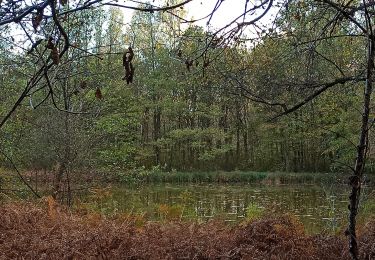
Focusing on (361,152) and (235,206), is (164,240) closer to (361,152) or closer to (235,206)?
(361,152)

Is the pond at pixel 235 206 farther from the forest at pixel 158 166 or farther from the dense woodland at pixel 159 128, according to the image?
the dense woodland at pixel 159 128

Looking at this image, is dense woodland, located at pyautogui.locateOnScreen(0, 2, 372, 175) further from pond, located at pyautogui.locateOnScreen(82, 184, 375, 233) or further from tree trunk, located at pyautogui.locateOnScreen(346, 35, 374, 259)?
tree trunk, located at pyautogui.locateOnScreen(346, 35, 374, 259)

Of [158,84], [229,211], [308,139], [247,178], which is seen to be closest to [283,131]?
[308,139]

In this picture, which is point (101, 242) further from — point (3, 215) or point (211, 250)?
point (3, 215)

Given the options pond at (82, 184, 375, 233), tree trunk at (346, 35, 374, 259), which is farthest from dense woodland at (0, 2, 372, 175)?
tree trunk at (346, 35, 374, 259)

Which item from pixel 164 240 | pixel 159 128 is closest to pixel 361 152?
pixel 164 240

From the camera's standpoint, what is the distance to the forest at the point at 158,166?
3.65 metres

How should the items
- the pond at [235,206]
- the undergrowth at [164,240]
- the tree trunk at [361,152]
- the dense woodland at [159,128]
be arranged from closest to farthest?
the tree trunk at [361,152] → the undergrowth at [164,240] → the pond at [235,206] → the dense woodland at [159,128]

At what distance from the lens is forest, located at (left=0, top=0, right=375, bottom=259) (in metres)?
3.65

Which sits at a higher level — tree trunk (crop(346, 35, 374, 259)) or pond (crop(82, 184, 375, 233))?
tree trunk (crop(346, 35, 374, 259))

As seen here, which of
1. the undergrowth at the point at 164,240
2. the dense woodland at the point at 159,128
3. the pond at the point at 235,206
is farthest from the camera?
the dense woodland at the point at 159,128

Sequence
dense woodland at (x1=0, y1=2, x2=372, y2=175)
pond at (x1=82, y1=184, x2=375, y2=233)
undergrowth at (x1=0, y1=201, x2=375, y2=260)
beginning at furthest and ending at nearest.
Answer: dense woodland at (x1=0, y1=2, x2=372, y2=175), pond at (x1=82, y1=184, x2=375, y2=233), undergrowth at (x1=0, y1=201, x2=375, y2=260)

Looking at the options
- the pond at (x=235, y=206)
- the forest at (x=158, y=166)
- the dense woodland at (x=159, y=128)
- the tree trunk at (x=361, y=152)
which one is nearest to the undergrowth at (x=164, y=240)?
the forest at (x=158, y=166)

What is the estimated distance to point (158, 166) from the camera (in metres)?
16.3
